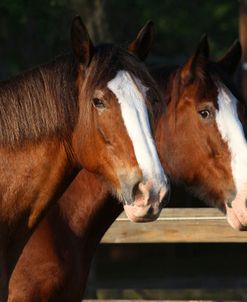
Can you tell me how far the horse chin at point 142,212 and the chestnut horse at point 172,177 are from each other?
882mm

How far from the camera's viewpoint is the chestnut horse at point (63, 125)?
4781 millimetres

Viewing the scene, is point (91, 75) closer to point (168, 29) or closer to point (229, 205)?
point (229, 205)

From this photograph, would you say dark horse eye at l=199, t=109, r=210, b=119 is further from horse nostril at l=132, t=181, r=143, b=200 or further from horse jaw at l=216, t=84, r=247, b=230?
horse nostril at l=132, t=181, r=143, b=200

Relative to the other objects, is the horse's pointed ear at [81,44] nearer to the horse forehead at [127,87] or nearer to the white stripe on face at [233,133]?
the horse forehead at [127,87]

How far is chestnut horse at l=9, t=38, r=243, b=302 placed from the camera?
553 cm

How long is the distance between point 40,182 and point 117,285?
402 centimetres

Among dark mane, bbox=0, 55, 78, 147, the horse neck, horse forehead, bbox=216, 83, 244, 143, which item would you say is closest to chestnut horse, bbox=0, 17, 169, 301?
dark mane, bbox=0, 55, 78, 147

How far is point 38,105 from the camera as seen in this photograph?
4.92 m

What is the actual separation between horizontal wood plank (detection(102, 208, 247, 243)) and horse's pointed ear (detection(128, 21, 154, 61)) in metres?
2.43

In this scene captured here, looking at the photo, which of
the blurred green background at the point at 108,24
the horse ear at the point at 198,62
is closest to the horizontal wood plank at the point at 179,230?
the blurred green background at the point at 108,24

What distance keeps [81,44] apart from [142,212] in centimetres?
91

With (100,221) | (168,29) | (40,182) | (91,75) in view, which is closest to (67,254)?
(100,221)

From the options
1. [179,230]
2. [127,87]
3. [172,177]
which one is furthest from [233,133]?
[179,230]

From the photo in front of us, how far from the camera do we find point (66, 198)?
19.3 feet
